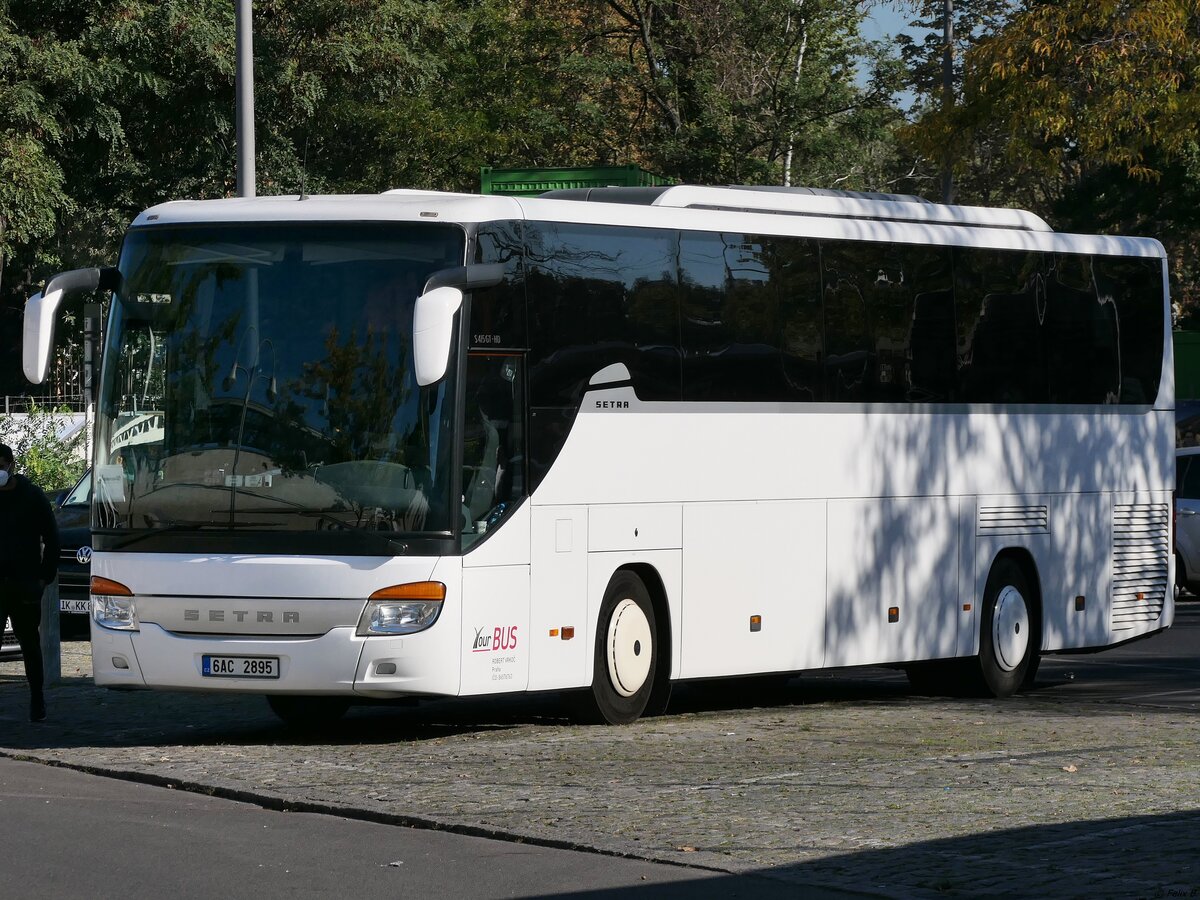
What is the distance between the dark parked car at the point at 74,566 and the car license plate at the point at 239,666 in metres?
7.42

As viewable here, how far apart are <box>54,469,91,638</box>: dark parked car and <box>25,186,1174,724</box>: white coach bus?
6791 mm

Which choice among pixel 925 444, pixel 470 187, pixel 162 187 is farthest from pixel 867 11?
pixel 925 444

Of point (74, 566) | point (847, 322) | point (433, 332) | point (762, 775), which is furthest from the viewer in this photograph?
point (74, 566)

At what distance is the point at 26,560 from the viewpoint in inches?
565

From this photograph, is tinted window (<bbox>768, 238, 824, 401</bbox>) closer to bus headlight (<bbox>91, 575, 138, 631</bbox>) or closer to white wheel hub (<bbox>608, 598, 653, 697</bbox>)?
white wheel hub (<bbox>608, 598, 653, 697</bbox>)

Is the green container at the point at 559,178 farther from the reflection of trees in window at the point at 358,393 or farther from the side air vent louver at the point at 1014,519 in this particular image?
the reflection of trees in window at the point at 358,393

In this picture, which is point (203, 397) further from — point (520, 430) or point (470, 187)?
point (470, 187)

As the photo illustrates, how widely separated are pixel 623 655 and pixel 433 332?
10.0ft

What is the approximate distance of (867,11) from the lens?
4744 cm

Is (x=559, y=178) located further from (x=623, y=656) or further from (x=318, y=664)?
(x=318, y=664)

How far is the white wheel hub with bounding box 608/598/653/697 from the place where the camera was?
13.7m

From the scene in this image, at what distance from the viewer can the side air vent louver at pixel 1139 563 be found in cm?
1798

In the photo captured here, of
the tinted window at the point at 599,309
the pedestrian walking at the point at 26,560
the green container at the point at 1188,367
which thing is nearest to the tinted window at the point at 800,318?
the tinted window at the point at 599,309

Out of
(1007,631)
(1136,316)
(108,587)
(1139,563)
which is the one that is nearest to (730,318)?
(1007,631)
